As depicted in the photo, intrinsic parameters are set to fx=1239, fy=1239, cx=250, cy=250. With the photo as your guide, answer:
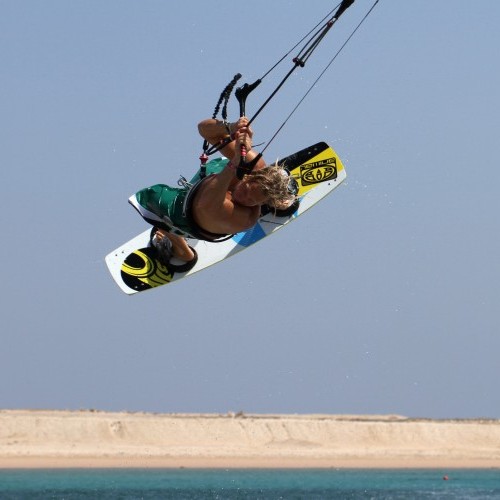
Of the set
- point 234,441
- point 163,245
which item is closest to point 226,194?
point 163,245

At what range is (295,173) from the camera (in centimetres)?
1532

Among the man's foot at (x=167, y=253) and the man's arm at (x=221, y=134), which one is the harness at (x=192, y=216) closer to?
the man's arm at (x=221, y=134)

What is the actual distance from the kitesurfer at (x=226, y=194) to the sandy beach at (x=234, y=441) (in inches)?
1681

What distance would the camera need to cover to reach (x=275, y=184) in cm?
1049

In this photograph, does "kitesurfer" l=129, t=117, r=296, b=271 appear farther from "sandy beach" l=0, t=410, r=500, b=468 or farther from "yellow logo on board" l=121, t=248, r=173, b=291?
"sandy beach" l=0, t=410, r=500, b=468

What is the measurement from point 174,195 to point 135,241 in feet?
11.9

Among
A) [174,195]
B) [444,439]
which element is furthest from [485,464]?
[174,195]

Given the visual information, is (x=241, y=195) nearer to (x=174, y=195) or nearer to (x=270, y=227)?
(x=174, y=195)

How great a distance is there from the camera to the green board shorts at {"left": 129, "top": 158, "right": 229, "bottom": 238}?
11516mm

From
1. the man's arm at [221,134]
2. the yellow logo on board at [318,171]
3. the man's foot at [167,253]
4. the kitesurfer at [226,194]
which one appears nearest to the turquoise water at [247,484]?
the yellow logo on board at [318,171]

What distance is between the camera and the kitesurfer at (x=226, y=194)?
10.5m

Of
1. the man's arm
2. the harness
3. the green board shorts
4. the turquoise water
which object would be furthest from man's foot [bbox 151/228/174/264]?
the turquoise water

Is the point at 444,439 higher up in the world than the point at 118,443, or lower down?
lower down

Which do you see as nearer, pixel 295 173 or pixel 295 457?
pixel 295 173
